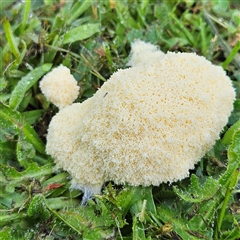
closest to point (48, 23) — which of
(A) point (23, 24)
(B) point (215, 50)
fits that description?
(A) point (23, 24)

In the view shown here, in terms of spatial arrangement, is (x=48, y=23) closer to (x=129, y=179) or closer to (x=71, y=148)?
(x=71, y=148)

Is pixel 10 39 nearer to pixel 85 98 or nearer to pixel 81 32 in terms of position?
pixel 81 32

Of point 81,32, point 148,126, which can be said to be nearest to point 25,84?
point 81,32

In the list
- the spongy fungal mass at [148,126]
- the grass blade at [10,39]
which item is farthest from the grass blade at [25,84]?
the spongy fungal mass at [148,126]

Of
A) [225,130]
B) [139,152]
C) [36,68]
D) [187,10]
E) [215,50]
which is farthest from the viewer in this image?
[187,10]

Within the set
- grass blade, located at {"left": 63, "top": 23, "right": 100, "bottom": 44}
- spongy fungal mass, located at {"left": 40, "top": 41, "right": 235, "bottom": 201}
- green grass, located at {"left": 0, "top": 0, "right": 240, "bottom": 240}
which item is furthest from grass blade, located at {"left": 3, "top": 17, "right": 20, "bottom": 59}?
spongy fungal mass, located at {"left": 40, "top": 41, "right": 235, "bottom": 201}

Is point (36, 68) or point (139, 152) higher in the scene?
point (139, 152)

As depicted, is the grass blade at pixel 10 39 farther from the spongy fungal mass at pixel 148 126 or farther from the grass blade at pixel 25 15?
the spongy fungal mass at pixel 148 126

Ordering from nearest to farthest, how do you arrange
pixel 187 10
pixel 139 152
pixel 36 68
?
pixel 139 152 → pixel 36 68 → pixel 187 10
